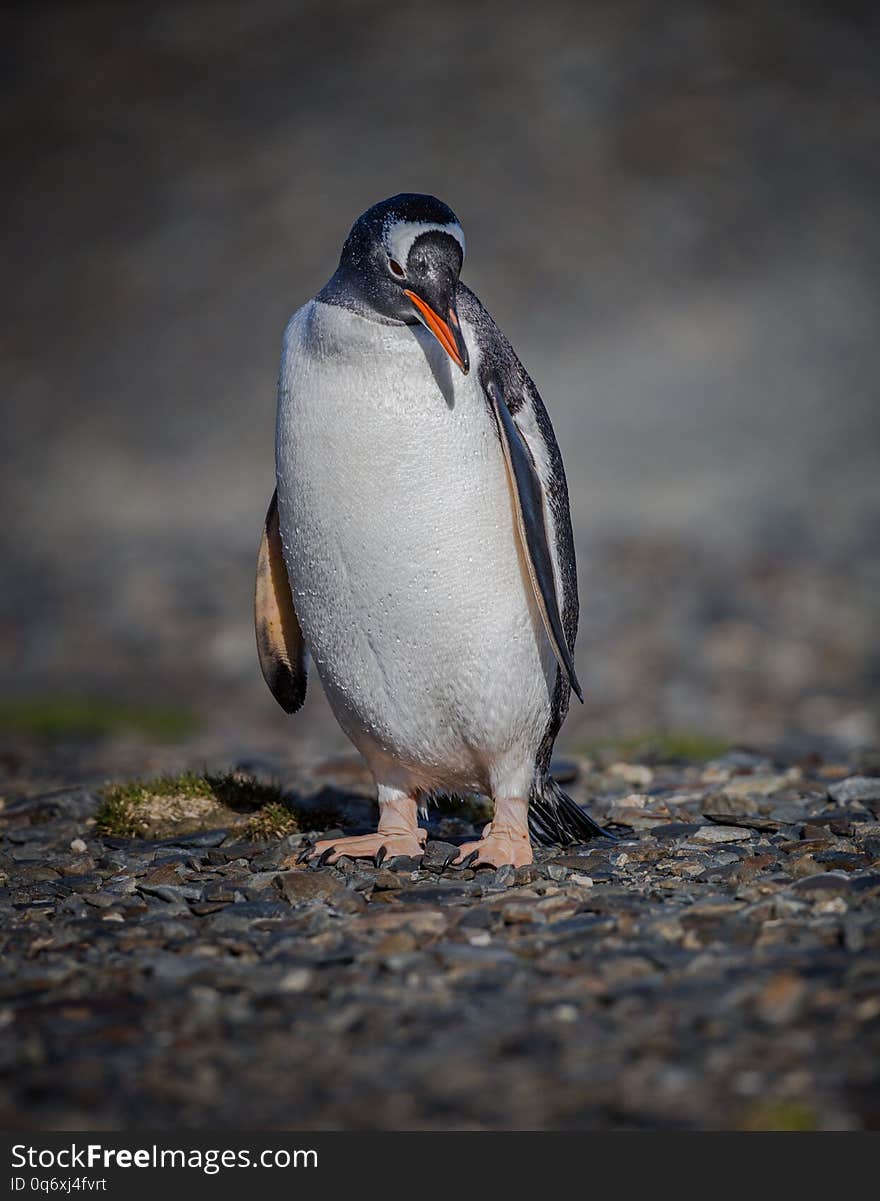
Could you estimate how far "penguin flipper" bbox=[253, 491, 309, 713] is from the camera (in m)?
5.10

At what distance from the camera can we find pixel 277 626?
516cm

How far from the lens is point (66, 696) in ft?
36.9

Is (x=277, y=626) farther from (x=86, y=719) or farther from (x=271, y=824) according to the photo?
(x=86, y=719)

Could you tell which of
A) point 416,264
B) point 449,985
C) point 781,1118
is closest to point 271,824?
point 449,985

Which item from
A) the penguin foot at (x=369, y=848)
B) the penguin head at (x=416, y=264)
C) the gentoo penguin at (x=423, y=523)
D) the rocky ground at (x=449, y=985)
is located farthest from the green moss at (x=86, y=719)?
the penguin head at (x=416, y=264)

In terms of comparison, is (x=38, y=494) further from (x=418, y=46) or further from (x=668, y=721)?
(x=418, y=46)

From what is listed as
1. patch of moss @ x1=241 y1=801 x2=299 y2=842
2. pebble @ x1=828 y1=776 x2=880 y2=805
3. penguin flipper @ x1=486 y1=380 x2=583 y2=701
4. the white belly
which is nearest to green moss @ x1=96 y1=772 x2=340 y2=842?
patch of moss @ x1=241 y1=801 x2=299 y2=842

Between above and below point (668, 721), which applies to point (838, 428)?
above

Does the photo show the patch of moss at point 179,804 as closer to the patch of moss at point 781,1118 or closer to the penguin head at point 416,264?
the penguin head at point 416,264

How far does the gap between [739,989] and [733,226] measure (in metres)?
31.3

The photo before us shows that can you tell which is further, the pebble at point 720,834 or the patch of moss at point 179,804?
the patch of moss at point 179,804

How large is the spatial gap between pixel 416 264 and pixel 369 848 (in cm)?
189

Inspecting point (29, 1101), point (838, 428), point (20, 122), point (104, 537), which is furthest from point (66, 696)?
point (20, 122)

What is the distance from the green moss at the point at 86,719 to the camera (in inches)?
357
